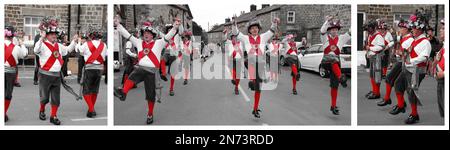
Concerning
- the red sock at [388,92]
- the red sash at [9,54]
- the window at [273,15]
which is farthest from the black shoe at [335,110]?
the red sash at [9,54]

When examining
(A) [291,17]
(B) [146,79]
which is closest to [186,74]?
(B) [146,79]

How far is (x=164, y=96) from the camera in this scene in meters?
3.82

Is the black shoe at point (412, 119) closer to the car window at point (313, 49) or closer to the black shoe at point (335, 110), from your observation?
the black shoe at point (335, 110)

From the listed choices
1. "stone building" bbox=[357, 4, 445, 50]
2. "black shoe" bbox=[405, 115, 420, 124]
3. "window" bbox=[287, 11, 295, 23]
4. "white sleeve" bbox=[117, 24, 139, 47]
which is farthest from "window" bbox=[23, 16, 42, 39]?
"black shoe" bbox=[405, 115, 420, 124]

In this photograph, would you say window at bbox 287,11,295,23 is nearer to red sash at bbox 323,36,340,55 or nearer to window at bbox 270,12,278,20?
window at bbox 270,12,278,20

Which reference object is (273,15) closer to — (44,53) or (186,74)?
(186,74)

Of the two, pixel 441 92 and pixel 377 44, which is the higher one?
pixel 377 44

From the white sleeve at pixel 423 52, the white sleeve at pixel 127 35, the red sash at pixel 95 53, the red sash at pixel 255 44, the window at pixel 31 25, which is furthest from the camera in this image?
the window at pixel 31 25

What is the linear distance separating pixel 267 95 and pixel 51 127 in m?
2.20

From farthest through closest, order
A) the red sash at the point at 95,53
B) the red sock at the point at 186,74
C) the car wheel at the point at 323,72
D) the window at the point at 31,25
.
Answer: the window at the point at 31,25
the red sock at the point at 186,74
the red sash at the point at 95,53
the car wheel at the point at 323,72

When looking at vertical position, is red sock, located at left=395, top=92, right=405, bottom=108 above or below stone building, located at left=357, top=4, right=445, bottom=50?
below

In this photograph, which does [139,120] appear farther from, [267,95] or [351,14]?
[351,14]

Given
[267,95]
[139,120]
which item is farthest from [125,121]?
[267,95]

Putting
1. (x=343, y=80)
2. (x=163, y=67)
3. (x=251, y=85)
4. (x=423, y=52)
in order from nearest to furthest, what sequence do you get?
(x=423, y=52) → (x=343, y=80) → (x=251, y=85) → (x=163, y=67)
